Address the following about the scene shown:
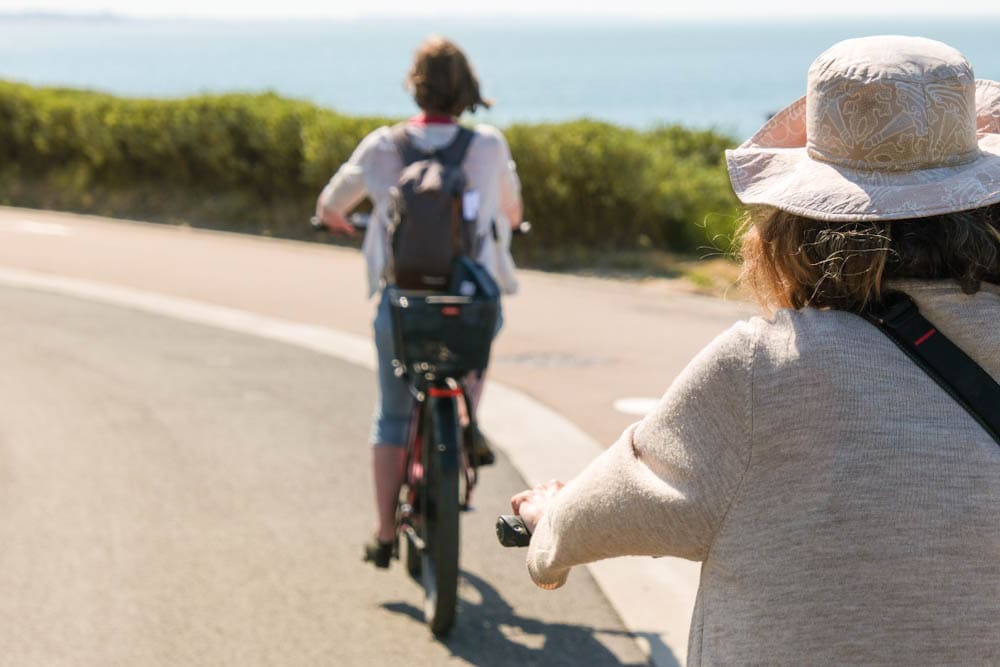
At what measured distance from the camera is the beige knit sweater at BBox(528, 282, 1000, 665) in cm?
189

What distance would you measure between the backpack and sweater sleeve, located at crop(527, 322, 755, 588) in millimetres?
2634

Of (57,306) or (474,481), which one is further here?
(57,306)

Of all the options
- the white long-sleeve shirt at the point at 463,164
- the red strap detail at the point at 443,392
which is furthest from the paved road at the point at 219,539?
the white long-sleeve shirt at the point at 463,164

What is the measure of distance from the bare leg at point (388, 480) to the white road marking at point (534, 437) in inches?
31.7

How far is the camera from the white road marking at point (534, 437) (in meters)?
4.96

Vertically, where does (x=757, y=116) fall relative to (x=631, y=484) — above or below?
below

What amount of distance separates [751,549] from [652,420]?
22cm

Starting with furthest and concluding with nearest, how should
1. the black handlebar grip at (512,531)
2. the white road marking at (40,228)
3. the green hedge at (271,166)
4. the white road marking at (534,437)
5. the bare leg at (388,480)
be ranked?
1. the white road marking at (40,228)
2. the green hedge at (271,166)
3. the bare leg at (388,480)
4. the white road marking at (534,437)
5. the black handlebar grip at (512,531)

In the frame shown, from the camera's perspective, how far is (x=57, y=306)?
37.6 ft

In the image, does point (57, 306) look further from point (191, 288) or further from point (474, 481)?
point (474, 481)

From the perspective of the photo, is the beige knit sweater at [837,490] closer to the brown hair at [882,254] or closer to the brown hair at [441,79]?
the brown hair at [882,254]

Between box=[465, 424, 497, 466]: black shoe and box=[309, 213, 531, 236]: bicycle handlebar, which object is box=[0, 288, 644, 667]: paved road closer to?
box=[465, 424, 497, 466]: black shoe

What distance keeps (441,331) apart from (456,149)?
621mm

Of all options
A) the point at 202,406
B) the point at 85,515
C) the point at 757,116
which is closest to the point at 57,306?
the point at 202,406
